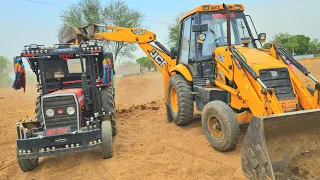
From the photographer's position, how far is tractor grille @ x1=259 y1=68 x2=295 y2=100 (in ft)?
17.9

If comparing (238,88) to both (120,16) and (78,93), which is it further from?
(120,16)

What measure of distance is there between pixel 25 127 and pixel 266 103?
442 centimetres

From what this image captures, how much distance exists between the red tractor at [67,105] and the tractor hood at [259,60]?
2807 millimetres

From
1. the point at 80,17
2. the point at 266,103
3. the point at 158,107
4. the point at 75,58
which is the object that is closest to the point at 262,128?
the point at 266,103

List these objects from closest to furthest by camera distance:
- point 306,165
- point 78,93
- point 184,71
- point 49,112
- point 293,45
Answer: point 306,165 < point 49,112 < point 78,93 < point 184,71 < point 293,45

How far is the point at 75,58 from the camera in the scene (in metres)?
7.46

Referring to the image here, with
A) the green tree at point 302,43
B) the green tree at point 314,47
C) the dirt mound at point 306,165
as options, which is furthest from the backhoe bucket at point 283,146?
the green tree at point 314,47

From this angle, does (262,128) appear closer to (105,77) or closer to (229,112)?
(229,112)

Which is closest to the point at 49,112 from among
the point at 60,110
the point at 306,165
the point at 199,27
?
the point at 60,110

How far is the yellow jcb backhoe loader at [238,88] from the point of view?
4.32m

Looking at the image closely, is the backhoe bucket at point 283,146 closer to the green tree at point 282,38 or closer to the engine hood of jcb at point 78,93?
the engine hood of jcb at point 78,93

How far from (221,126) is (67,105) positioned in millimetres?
2831

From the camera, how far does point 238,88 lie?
5824 mm

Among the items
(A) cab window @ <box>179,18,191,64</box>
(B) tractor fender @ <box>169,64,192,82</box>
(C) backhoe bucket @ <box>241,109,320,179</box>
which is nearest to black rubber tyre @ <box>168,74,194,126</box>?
(B) tractor fender @ <box>169,64,192,82</box>
